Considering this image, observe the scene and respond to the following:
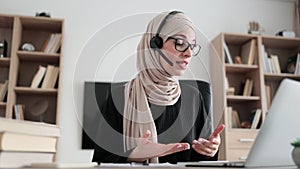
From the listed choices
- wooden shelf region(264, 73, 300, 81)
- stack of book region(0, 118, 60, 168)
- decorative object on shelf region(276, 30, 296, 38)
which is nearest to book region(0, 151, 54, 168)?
stack of book region(0, 118, 60, 168)

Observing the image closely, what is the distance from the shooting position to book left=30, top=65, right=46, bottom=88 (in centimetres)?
328

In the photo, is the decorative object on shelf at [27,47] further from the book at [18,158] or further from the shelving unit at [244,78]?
the book at [18,158]

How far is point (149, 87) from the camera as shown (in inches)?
60.4

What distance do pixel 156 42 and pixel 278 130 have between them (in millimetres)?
906

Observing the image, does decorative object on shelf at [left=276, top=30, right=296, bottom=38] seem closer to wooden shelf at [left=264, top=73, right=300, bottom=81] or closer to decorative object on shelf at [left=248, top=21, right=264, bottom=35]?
decorative object on shelf at [left=248, top=21, right=264, bottom=35]

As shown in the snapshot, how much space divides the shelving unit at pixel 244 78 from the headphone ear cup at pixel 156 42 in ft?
6.78

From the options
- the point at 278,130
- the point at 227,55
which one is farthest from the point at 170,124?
the point at 227,55

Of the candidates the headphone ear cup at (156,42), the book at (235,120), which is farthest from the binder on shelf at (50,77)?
A: the headphone ear cup at (156,42)

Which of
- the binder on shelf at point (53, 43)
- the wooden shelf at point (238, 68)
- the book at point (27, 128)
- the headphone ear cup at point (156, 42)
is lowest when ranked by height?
the book at point (27, 128)

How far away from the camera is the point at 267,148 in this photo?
25.6 inches

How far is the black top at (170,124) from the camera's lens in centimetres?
143

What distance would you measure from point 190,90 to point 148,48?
0.27 m

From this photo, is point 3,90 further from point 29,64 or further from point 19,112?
point 29,64

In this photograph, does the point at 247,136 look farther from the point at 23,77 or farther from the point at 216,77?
the point at 23,77
